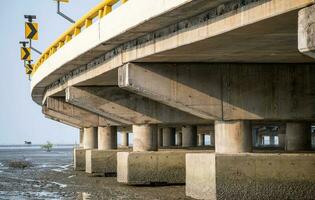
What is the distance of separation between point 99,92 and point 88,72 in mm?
4877

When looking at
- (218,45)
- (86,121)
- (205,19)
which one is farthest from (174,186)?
(86,121)

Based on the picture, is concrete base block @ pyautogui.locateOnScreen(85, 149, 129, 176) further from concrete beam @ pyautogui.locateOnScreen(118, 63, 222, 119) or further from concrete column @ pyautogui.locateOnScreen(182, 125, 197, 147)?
concrete beam @ pyautogui.locateOnScreen(118, 63, 222, 119)

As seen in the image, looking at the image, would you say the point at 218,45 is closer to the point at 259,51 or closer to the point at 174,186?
the point at 259,51

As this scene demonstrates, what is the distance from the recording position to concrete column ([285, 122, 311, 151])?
27344mm

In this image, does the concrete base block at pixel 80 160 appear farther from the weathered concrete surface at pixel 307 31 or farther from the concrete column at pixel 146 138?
the weathered concrete surface at pixel 307 31

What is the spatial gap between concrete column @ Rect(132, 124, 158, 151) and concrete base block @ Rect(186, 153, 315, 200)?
9702mm

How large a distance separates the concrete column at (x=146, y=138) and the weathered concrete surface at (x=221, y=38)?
5.13m

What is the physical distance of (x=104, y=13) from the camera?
Answer: 2014cm

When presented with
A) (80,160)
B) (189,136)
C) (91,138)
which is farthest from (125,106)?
(189,136)

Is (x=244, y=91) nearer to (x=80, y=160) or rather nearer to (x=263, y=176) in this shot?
(x=263, y=176)

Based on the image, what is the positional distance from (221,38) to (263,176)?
5.11 meters

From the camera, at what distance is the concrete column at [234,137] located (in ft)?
65.4

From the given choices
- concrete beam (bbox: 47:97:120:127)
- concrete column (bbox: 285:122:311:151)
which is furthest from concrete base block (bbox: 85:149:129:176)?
concrete column (bbox: 285:122:311:151)

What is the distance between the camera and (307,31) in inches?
409
